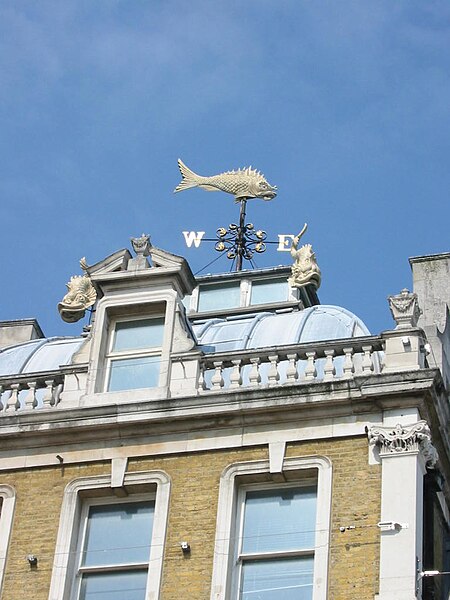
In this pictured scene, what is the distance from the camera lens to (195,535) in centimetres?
2444

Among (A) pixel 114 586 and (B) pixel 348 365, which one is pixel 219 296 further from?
(A) pixel 114 586

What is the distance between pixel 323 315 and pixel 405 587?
23.2 feet

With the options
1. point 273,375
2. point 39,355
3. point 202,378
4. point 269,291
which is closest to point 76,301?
point 39,355

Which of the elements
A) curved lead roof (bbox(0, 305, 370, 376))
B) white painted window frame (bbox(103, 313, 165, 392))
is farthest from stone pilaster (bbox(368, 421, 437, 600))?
white painted window frame (bbox(103, 313, 165, 392))

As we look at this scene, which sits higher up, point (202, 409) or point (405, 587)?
point (202, 409)

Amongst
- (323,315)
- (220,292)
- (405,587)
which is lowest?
(405,587)

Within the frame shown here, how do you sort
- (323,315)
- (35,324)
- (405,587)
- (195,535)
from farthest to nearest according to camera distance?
(35,324)
(323,315)
(195,535)
(405,587)

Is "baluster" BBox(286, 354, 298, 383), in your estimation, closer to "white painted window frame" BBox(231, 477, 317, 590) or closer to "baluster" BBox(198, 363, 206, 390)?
"baluster" BBox(198, 363, 206, 390)

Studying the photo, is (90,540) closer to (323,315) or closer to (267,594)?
(267,594)

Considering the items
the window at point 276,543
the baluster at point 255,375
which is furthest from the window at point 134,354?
the window at point 276,543

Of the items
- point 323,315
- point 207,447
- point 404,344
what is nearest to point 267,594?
point 207,447

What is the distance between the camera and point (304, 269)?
3209cm

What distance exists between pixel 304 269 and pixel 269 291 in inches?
44.7

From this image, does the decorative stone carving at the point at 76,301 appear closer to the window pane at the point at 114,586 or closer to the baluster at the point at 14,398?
the baluster at the point at 14,398
